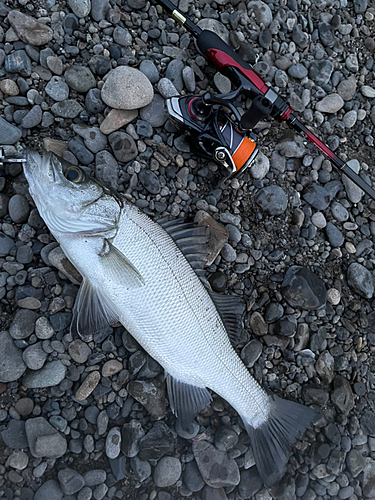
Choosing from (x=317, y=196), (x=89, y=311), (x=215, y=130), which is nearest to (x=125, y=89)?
(x=215, y=130)

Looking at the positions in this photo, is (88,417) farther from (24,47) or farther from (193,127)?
(24,47)

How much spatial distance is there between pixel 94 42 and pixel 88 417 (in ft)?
9.32

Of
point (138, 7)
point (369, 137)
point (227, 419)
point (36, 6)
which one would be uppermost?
point (369, 137)

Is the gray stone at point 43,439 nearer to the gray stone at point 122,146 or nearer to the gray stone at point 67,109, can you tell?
the gray stone at point 122,146

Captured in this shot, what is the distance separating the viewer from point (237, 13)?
2.91 m

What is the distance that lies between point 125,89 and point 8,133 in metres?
0.89

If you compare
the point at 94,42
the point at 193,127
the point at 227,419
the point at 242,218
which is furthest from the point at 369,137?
the point at 227,419

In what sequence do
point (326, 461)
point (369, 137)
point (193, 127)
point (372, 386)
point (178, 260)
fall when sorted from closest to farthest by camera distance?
point (178, 260) < point (193, 127) < point (326, 461) < point (372, 386) < point (369, 137)

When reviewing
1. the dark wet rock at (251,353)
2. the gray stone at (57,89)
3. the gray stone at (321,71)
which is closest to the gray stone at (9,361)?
the dark wet rock at (251,353)

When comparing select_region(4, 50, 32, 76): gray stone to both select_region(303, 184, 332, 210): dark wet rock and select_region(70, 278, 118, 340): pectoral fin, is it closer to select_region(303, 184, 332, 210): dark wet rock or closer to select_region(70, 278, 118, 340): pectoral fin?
select_region(70, 278, 118, 340): pectoral fin

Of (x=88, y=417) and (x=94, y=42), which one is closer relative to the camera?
(x=88, y=417)

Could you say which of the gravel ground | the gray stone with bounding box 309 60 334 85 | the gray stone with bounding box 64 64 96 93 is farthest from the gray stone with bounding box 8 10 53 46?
the gray stone with bounding box 309 60 334 85

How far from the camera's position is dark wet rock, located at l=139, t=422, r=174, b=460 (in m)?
2.42

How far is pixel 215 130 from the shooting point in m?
2.42
